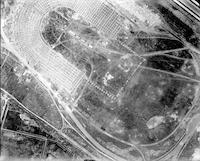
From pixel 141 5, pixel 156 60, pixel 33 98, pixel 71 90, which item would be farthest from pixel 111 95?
pixel 141 5

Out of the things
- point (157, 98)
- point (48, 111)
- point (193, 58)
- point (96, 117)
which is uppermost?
point (193, 58)

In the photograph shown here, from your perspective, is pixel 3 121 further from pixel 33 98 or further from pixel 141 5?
pixel 141 5

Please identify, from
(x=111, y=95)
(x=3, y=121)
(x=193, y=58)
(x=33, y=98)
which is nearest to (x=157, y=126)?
(x=111, y=95)

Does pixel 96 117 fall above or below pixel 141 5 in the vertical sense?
below

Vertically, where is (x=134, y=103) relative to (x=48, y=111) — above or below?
above

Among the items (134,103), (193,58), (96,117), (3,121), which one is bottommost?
(3,121)

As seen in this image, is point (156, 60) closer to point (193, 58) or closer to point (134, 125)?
point (193, 58)
